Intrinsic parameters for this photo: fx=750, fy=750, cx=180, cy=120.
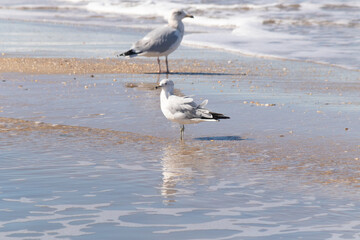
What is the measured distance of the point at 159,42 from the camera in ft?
44.2

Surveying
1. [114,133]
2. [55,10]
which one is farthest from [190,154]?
[55,10]

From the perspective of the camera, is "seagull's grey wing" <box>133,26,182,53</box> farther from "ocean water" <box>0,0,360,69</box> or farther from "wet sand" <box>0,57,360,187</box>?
"ocean water" <box>0,0,360,69</box>

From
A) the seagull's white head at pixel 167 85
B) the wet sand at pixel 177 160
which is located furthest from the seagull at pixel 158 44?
the seagull's white head at pixel 167 85

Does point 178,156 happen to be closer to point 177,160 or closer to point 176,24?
point 177,160

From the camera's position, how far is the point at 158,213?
495cm

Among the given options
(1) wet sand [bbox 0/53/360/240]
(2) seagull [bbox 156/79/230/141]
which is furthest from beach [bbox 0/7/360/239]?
(2) seagull [bbox 156/79/230/141]

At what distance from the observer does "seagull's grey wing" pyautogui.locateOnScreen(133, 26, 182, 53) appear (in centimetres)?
1345

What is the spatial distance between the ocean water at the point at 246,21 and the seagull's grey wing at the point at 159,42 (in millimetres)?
3004

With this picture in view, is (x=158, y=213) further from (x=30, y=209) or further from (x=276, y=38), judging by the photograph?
(x=276, y=38)

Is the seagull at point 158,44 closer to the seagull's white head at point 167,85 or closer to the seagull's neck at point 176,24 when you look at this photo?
the seagull's neck at point 176,24

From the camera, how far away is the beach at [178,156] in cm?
476

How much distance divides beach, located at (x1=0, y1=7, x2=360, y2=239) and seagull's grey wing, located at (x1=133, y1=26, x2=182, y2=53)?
0.47 m

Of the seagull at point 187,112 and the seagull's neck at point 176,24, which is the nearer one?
the seagull at point 187,112

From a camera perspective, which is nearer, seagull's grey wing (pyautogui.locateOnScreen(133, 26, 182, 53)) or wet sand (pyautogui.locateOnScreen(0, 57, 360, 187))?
wet sand (pyautogui.locateOnScreen(0, 57, 360, 187))
